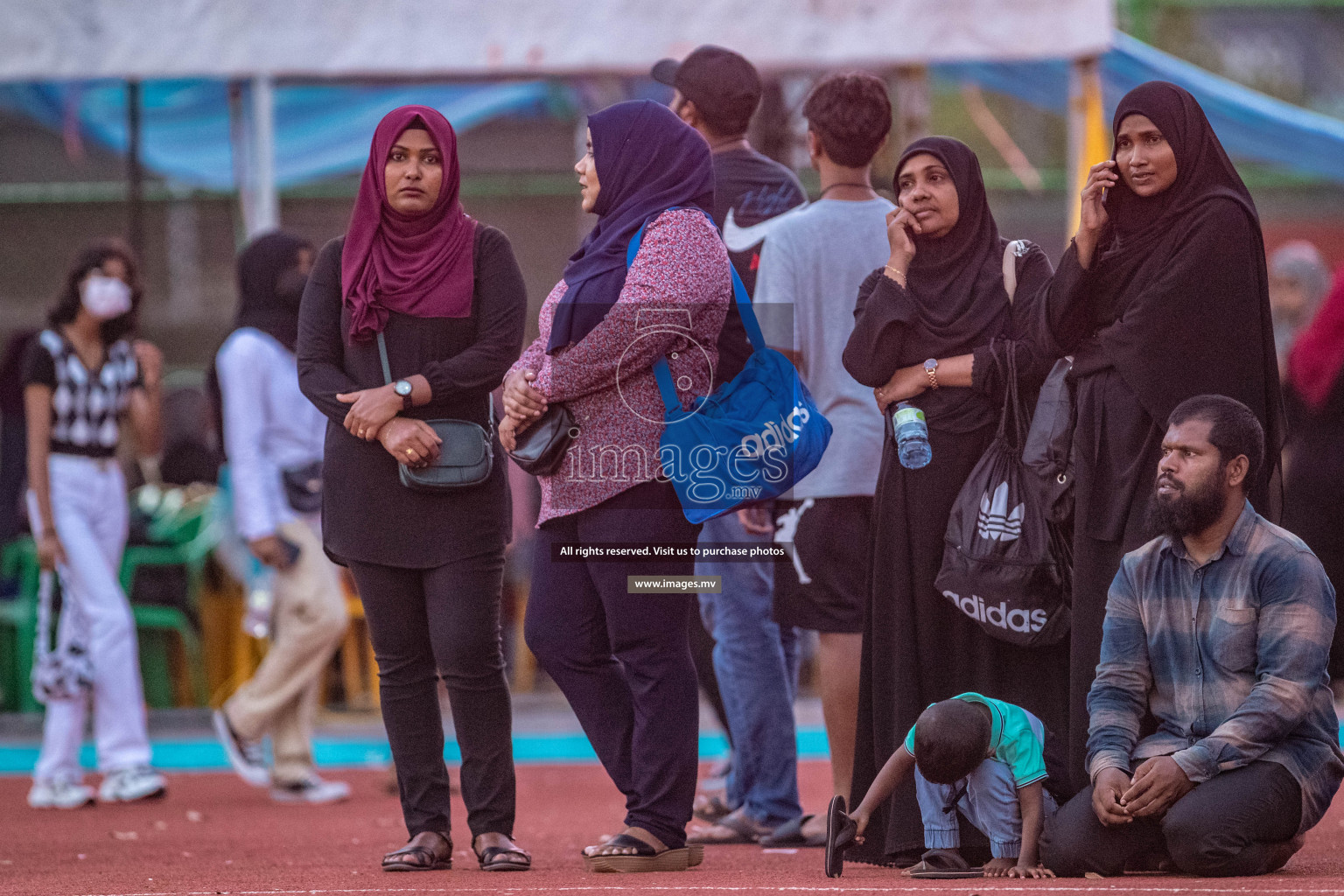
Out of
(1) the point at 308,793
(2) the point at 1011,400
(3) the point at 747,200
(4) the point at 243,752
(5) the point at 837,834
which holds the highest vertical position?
(3) the point at 747,200

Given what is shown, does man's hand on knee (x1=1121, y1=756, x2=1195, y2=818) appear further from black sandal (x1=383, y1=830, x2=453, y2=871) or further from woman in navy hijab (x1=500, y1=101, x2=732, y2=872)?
black sandal (x1=383, y1=830, x2=453, y2=871)

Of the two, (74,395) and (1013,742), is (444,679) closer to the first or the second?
(1013,742)

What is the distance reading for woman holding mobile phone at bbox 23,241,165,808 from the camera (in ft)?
22.6

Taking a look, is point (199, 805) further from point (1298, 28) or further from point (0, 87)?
point (1298, 28)

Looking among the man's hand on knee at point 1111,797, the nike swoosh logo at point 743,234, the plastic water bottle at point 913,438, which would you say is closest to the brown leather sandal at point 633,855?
the man's hand on knee at point 1111,797

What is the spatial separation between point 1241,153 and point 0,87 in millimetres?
6579

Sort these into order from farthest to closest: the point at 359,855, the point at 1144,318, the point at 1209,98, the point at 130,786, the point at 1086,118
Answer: the point at 1209,98 < the point at 1086,118 < the point at 130,786 < the point at 359,855 < the point at 1144,318

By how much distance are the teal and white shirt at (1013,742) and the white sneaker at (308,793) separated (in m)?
3.25

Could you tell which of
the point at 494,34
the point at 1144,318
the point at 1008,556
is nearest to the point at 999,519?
the point at 1008,556

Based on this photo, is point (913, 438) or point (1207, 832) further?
point (913, 438)

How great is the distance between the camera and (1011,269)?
479 cm

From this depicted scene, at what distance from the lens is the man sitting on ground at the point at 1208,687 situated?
14.0ft

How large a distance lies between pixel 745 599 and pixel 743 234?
1.13 meters

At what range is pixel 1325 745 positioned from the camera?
4395 millimetres
